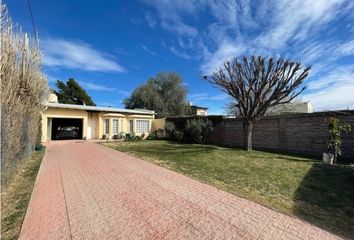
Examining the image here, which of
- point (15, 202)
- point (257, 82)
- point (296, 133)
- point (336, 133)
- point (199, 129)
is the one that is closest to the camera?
point (15, 202)

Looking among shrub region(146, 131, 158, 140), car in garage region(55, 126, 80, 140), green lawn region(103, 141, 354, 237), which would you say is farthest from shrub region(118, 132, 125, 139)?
green lawn region(103, 141, 354, 237)

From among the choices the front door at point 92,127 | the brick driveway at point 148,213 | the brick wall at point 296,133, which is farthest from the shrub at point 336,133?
the front door at point 92,127

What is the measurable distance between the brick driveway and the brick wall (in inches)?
369

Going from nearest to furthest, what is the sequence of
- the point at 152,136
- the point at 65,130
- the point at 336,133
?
1. the point at 336,133
2. the point at 65,130
3. the point at 152,136

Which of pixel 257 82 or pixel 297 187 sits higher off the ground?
pixel 257 82

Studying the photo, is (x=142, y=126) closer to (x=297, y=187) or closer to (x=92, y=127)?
(x=92, y=127)

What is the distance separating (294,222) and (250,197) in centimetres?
126

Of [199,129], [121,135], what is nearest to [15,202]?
[199,129]

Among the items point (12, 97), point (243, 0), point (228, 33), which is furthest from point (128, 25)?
point (12, 97)

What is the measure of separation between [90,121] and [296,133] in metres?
19.9

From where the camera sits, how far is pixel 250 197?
4773 mm

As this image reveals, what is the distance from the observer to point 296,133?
12453mm

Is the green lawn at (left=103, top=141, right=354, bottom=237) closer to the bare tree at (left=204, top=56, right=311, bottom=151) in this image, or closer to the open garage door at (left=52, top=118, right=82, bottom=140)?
the bare tree at (left=204, top=56, right=311, bottom=151)

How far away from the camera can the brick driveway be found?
324cm
